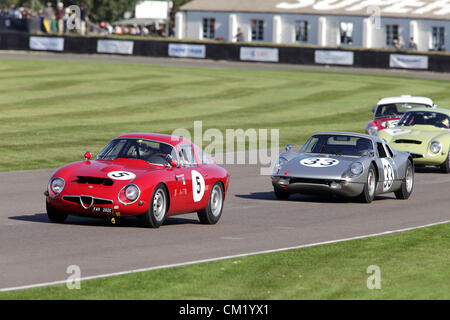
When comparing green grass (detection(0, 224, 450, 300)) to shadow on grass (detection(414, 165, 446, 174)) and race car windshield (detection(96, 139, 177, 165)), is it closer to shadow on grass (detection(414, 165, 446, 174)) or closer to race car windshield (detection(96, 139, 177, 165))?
race car windshield (detection(96, 139, 177, 165))

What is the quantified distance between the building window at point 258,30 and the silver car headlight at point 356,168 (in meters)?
65.9

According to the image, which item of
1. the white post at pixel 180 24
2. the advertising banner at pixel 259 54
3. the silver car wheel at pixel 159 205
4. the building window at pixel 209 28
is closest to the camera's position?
the silver car wheel at pixel 159 205

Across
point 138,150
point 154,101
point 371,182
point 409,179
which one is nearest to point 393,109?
point 409,179

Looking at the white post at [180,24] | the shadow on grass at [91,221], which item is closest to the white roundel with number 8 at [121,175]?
the shadow on grass at [91,221]

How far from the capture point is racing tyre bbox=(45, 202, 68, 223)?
13.1 metres

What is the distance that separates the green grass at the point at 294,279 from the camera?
8.75 meters

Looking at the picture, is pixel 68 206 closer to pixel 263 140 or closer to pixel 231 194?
pixel 231 194

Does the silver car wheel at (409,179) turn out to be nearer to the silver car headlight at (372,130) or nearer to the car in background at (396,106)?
the silver car headlight at (372,130)

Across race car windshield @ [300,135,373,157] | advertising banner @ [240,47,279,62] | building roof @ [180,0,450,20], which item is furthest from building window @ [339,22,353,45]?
race car windshield @ [300,135,373,157]

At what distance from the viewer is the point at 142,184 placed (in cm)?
1273

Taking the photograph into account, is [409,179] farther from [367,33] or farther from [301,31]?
[301,31]

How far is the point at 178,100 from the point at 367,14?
3920 centimetres

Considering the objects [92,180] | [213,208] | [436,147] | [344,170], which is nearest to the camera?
[92,180]

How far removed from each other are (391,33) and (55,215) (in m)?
65.9
